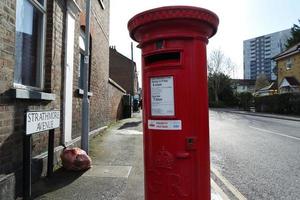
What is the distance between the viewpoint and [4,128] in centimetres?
510

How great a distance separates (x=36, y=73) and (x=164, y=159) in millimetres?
4382

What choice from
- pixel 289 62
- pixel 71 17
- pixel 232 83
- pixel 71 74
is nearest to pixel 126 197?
pixel 71 74

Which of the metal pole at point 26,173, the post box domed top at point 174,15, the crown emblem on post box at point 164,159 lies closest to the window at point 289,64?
the metal pole at point 26,173

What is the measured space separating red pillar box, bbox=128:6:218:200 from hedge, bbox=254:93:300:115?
33.4 metres

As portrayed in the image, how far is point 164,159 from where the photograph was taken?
329 cm

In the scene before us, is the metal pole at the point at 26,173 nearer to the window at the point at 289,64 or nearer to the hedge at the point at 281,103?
the hedge at the point at 281,103

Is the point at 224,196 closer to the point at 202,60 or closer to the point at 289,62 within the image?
the point at 202,60

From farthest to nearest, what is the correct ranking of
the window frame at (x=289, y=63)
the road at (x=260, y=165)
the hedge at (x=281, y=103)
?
the window frame at (x=289, y=63), the hedge at (x=281, y=103), the road at (x=260, y=165)

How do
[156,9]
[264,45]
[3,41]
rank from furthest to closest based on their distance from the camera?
[264,45] → [3,41] → [156,9]

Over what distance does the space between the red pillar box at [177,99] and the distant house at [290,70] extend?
4199cm

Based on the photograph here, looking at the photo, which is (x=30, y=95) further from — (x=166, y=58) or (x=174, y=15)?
(x=174, y=15)

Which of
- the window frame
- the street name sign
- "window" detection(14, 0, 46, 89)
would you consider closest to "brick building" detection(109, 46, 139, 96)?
the window frame

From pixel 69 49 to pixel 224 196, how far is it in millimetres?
4903

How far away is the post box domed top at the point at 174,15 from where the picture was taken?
125 inches
